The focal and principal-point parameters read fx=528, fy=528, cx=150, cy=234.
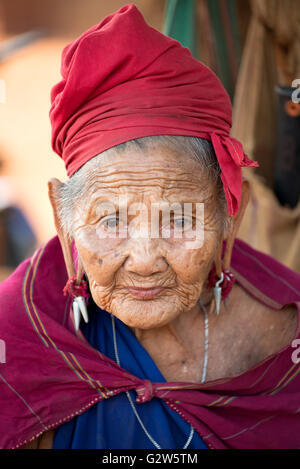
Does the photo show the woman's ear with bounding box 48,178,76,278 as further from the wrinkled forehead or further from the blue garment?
the blue garment

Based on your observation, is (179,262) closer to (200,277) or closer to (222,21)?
(200,277)

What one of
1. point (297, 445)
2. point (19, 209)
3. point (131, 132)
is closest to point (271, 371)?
point (297, 445)

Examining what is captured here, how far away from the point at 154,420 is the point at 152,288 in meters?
0.52

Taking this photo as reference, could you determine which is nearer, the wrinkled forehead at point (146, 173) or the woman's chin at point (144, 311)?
the wrinkled forehead at point (146, 173)

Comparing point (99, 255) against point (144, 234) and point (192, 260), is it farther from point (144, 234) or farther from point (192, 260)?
point (192, 260)

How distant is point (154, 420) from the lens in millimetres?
1979

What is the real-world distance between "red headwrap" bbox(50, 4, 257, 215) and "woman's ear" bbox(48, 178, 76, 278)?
169 millimetres

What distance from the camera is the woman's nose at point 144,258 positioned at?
1776 millimetres

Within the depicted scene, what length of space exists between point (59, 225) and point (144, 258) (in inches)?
16.8

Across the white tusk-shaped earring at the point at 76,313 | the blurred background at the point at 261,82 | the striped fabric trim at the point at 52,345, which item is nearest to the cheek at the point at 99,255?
the white tusk-shaped earring at the point at 76,313

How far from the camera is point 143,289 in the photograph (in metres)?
1.86

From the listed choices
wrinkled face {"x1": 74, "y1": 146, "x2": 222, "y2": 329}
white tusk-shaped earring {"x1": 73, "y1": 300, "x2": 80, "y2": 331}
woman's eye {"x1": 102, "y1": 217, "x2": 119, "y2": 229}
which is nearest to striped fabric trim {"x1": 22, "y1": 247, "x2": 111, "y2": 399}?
white tusk-shaped earring {"x1": 73, "y1": 300, "x2": 80, "y2": 331}

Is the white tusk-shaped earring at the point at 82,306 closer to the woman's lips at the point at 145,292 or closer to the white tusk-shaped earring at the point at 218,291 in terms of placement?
the woman's lips at the point at 145,292
